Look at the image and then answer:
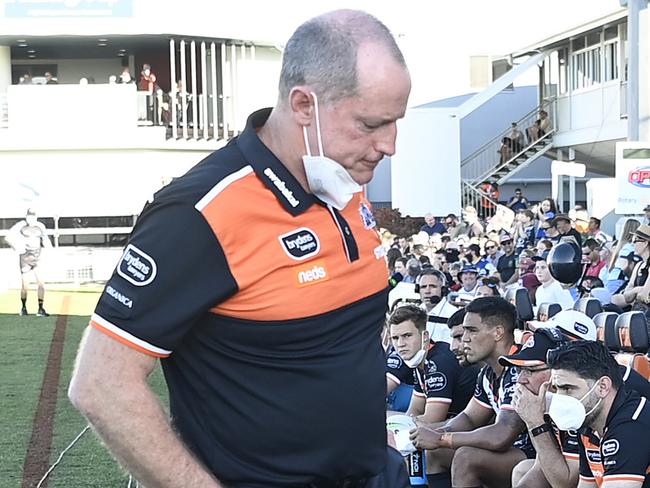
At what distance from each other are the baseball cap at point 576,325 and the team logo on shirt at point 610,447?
132 centimetres

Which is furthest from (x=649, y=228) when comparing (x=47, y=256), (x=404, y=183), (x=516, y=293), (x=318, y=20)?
(x=47, y=256)

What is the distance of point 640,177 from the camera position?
1538 cm

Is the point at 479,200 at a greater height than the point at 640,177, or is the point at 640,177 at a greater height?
the point at 640,177

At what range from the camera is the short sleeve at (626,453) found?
486 cm

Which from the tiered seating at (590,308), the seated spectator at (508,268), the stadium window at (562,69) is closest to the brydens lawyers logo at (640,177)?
the seated spectator at (508,268)

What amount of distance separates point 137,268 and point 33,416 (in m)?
9.44

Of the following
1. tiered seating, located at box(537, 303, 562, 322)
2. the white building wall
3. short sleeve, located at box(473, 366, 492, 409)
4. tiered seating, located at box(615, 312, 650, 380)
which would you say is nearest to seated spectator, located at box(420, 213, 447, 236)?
the white building wall

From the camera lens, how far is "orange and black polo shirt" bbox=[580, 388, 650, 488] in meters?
Result: 4.87

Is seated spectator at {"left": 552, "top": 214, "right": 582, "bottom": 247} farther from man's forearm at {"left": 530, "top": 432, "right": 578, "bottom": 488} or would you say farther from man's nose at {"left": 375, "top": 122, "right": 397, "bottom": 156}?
man's nose at {"left": 375, "top": 122, "right": 397, "bottom": 156}

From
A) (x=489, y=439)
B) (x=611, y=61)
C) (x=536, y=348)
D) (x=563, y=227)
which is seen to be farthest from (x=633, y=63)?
(x=536, y=348)

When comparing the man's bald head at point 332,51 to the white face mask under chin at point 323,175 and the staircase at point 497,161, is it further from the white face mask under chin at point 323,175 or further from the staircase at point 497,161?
the staircase at point 497,161

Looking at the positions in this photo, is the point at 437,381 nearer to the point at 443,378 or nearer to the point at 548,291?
the point at 443,378

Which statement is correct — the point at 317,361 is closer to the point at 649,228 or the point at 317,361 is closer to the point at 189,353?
the point at 189,353

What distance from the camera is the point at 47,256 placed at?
98.7 ft
